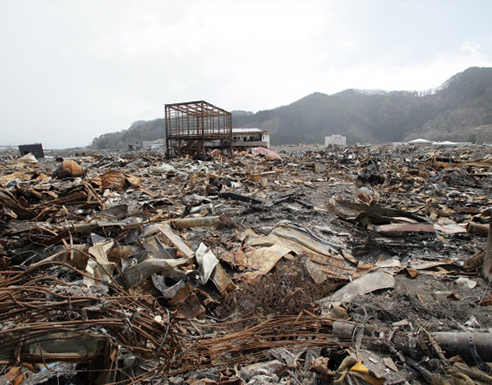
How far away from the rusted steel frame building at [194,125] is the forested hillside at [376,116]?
5242 centimetres

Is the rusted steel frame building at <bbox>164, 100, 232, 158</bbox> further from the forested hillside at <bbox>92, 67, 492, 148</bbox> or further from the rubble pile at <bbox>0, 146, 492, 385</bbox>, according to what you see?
the forested hillside at <bbox>92, 67, 492, 148</bbox>

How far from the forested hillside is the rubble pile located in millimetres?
68338

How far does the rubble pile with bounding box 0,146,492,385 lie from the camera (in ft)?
5.27

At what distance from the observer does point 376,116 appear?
83875 millimetres

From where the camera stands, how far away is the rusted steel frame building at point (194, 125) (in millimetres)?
17547

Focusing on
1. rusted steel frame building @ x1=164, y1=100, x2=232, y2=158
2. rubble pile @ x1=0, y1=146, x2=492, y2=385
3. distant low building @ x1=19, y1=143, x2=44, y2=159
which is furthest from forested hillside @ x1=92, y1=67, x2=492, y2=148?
rubble pile @ x1=0, y1=146, x2=492, y2=385

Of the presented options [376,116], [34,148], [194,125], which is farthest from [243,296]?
[376,116]

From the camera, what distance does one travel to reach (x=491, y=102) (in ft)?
206

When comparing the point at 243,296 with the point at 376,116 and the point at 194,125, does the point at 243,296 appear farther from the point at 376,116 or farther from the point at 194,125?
the point at 376,116

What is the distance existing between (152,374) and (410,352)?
6.31 ft

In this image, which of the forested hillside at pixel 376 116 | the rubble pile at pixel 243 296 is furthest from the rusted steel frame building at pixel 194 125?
the forested hillside at pixel 376 116

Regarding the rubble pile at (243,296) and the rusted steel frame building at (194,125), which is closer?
the rubble pile at (243,296)

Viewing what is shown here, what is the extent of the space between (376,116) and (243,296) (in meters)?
96.0

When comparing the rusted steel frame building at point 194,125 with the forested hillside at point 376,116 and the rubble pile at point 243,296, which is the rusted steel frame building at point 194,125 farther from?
the forested hillside at point 376,116
